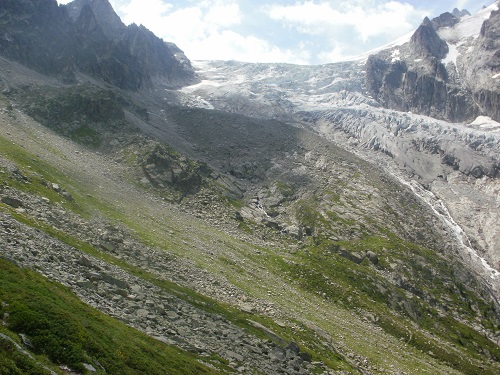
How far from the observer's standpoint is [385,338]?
65625 mm

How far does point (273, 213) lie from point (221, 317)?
74.2 metres

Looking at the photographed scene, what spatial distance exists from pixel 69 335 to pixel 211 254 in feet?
153

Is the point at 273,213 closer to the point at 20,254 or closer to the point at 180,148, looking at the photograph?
the point at 180,148

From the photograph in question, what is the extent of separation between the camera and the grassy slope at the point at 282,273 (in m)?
58.2

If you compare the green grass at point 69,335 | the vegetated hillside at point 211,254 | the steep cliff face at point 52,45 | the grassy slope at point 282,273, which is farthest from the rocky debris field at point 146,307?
the steep cliff face at point 52,45

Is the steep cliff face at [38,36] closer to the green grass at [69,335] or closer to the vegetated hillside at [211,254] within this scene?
the vegetated hillside at [211,254]

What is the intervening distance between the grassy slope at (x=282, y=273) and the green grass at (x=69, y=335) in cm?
2260

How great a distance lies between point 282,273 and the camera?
74.6m

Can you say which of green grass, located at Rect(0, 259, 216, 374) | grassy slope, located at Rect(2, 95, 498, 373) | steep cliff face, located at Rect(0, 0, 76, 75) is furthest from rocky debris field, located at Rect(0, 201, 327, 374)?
steep cliff face, located at Rect(0, 0, 76, 75)

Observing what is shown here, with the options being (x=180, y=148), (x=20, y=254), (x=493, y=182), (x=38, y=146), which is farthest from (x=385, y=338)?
(x=493, y=182)

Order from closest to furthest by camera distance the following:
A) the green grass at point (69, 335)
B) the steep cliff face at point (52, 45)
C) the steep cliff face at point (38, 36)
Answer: the green grass at point (69, 335) < the steep cliff face at point (38, 36) < the steep cliff face at point (52, 45)

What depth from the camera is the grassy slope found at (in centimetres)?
5819

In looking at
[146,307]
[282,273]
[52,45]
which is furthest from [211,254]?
[52,45]

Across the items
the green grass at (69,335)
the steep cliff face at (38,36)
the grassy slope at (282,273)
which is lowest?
the grassy slope at (282,273)
